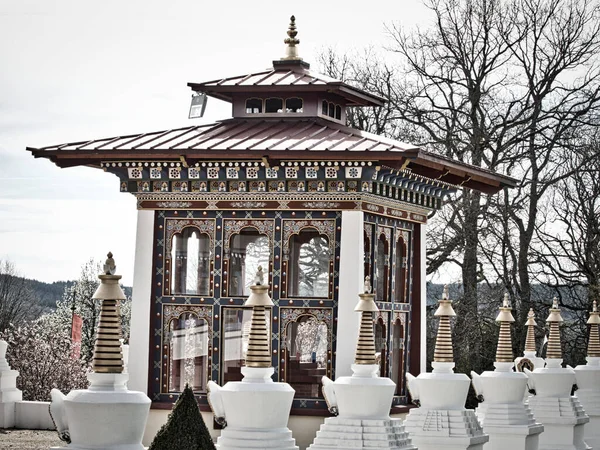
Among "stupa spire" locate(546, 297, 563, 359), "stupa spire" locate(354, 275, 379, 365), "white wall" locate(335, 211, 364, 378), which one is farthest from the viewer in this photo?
"stupa spire" locate(546, 297, 563, 359)

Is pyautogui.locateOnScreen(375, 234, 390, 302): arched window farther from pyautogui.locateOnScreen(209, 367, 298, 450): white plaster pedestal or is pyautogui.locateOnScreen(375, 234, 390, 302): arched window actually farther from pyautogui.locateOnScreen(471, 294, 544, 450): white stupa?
pyautogui.locateOnScreen(209, 367, 298, 450): white plaster pedestal

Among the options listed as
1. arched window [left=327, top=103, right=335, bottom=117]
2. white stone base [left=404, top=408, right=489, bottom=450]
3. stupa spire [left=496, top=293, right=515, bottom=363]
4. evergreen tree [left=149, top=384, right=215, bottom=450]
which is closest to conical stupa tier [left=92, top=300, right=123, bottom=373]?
evergreen tree [left=149, top=384, right=215, bottom=450]

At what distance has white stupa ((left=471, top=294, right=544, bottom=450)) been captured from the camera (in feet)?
68.1

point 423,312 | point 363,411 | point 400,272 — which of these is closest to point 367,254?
point 400,272

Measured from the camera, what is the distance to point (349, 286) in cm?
1944

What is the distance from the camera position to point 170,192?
66.5 feet

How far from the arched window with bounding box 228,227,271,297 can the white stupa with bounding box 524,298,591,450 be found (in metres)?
6.42

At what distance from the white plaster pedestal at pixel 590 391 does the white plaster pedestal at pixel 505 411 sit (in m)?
5.46

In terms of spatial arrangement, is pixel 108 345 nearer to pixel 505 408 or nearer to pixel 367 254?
pixel 367 254

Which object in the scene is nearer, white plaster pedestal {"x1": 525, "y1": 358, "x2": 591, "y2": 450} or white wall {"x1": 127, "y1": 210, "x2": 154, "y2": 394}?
white wall {"x1": 127, "y1": 210, "x2": 154, "y2": 394}

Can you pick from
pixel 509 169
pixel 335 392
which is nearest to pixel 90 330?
pixel 509 169

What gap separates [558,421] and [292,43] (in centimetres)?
793

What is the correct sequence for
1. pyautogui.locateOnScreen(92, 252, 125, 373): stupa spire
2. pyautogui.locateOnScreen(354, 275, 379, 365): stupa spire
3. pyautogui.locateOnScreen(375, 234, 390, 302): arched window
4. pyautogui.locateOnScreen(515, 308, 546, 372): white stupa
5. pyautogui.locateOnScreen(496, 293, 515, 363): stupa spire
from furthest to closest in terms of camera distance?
1. pyautogui.locateOnScreen(515, 308, 546, 372): white stupa
2. pyautogui.locateOnScreen(496, 293, 515, 363): stupa spire
3. pyautogui.locateOnScreen(375, 234, 390, 302): arched window
4. pyautogui.locateOnScreen(354, 275, 379, 365): stupa spire
5. pyautogui.locateOnScreen(92, 252, 125, 373): stupa spire

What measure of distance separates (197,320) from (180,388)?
3.34 feet
